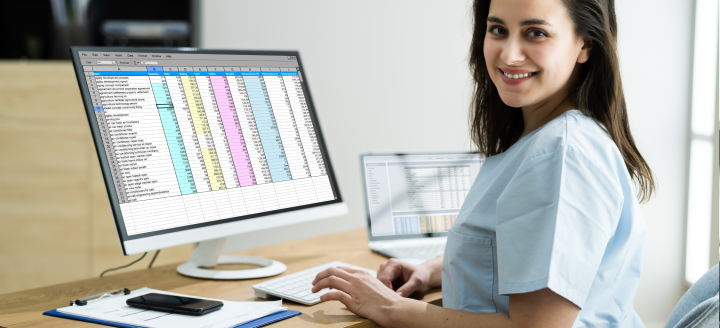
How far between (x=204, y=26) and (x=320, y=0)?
469 mm

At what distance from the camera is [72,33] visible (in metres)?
2.46

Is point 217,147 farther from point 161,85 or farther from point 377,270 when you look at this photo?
point 377,270

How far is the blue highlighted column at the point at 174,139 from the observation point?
1174 millimetres

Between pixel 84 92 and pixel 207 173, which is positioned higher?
pixel 84 92

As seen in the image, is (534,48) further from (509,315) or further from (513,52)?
(509,315)

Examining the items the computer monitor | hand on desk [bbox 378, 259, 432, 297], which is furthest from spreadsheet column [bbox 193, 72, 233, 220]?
hand on desk [bbox 378, 259, 432, 297]

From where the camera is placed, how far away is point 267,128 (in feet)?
4.38

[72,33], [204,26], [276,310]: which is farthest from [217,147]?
[72,33]

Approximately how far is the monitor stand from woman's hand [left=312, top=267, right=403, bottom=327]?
0.76 ft

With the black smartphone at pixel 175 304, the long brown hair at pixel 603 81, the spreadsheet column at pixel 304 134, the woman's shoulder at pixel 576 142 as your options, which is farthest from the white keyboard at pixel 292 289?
the long brown hair at pixel 603 81

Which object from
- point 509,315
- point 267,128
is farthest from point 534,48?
point 267,128

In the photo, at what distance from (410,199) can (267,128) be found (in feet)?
1.40

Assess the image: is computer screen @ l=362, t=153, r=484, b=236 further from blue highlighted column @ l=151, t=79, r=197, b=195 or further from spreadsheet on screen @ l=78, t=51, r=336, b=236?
blue highlighted column @ l=151, t=79, r=197, b=195

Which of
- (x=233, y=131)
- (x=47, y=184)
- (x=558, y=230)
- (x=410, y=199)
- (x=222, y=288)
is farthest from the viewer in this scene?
(x=47, y=184)
